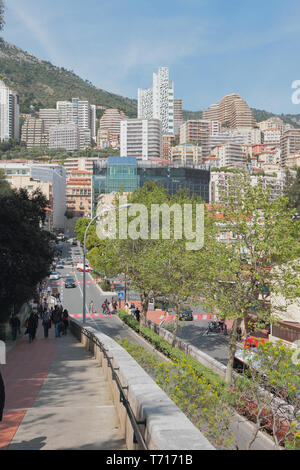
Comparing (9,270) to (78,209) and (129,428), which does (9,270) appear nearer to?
(129,428)

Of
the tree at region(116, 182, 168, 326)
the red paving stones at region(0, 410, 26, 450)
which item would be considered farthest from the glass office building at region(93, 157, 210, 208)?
the red paving stones at region(0, 410, 26, 450)

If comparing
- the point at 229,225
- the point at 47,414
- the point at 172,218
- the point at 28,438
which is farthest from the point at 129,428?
the point at 172,218

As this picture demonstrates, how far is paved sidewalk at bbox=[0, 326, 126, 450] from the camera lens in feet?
18.8

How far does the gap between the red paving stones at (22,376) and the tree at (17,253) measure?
2240mm

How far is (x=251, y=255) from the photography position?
63.9 ft

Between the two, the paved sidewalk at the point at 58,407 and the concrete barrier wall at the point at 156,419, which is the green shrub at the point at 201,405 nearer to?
→ the concrete barrier wall at the point at 156,419

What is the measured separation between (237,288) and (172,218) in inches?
451

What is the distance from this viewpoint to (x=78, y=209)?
175750 mm

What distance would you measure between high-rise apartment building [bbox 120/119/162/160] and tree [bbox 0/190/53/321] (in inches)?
6931

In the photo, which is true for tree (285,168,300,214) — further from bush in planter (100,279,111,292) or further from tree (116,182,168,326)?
tree (116,182,168,326)

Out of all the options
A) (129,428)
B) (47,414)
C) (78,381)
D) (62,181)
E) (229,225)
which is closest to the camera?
(129,428)

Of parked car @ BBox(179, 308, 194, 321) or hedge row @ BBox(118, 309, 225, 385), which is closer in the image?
hedge row @ BBox(118, 309, 225, 385)

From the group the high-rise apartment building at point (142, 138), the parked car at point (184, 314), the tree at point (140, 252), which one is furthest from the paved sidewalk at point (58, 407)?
the high-rise apartment building at point (142, 138)
